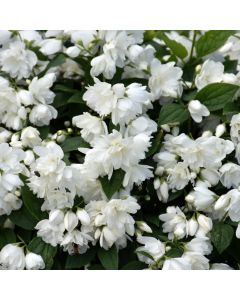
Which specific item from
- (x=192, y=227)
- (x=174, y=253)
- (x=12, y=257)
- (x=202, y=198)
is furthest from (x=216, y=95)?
(x=12, y=257)

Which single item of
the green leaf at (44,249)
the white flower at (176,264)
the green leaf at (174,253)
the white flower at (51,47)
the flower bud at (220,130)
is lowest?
the green leaf at (44,249)

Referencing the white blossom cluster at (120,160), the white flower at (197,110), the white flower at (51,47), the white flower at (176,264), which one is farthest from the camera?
the white flower at (51,47)

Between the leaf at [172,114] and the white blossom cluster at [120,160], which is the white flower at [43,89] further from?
the leaf at [172,114]

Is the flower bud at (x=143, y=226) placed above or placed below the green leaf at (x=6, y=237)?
above

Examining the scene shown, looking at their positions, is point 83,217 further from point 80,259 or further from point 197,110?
point 197,110

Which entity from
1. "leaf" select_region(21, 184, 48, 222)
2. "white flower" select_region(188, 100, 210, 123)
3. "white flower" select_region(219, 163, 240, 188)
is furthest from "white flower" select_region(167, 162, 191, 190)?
"leaf" select_region(21, 184, 48, 222)

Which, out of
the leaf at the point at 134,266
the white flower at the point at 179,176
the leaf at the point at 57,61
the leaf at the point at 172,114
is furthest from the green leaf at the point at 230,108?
the leaf at the point at 57,61

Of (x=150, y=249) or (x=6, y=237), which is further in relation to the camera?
(x=6, y=237)
